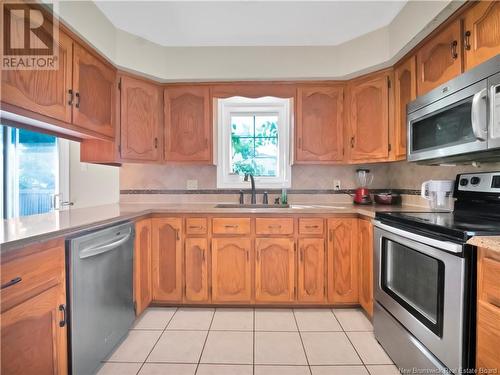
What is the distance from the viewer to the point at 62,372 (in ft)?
4.00

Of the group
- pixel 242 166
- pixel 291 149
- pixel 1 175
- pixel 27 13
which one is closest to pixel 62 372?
pixel 1 175

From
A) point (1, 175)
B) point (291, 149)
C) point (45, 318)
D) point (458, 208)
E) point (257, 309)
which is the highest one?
point (291, 149)

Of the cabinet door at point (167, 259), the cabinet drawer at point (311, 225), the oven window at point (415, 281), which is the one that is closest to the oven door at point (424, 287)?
the oven window at point (415, 281)

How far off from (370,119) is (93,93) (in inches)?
88.8

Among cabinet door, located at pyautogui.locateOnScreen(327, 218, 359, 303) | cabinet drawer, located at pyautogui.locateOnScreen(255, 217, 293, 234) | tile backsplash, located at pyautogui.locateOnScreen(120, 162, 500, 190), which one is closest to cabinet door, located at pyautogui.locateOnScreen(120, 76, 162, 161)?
tile backsplash, located at pyautogui.locateOnScreen(120, 162, 500, 190)

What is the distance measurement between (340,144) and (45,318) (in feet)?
7.78

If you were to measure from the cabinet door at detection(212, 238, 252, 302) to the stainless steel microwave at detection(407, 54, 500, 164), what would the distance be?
1.45 m

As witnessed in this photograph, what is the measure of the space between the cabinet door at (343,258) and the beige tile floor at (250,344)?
20cm

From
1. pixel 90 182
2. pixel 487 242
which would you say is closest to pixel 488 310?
pixel 487 242

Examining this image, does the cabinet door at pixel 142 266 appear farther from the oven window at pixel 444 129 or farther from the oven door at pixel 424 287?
the oven window at pixel 444 129

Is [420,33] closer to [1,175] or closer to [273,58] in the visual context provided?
[273,58]

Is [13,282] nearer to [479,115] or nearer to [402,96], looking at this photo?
[479,115]

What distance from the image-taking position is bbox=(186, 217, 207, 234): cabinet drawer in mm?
2182

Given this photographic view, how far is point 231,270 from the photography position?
2184 mm
